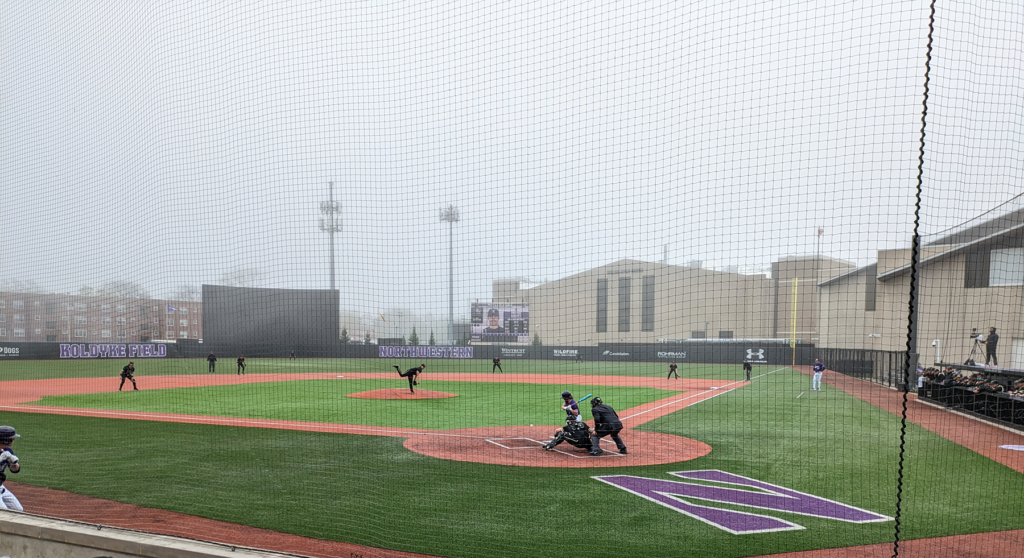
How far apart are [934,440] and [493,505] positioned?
34.9 feet

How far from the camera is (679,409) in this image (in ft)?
60.4

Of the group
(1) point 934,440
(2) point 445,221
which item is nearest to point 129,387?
(2) point 445,221

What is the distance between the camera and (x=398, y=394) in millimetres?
22312

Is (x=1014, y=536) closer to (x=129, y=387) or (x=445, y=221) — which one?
(x=445, y=221)

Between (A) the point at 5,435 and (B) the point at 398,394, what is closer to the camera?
(A) the point at 5,435

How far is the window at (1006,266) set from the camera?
412 inches

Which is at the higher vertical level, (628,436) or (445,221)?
(445,221)

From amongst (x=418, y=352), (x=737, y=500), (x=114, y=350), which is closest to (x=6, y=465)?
(x=737, y=500)

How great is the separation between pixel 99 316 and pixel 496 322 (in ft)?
39.1

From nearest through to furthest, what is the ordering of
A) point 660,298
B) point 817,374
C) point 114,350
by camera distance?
point 660,298 < point 817,374 < point 114,350

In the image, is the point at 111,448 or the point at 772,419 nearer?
the point at 111,448

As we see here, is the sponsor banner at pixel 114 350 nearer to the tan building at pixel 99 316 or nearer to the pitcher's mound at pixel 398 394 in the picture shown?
the tan building at pixel 99 316

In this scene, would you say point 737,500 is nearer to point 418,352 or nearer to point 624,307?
point 624,307

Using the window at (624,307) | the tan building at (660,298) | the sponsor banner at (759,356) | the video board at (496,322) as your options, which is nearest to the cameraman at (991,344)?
the tan building at (660,298)
